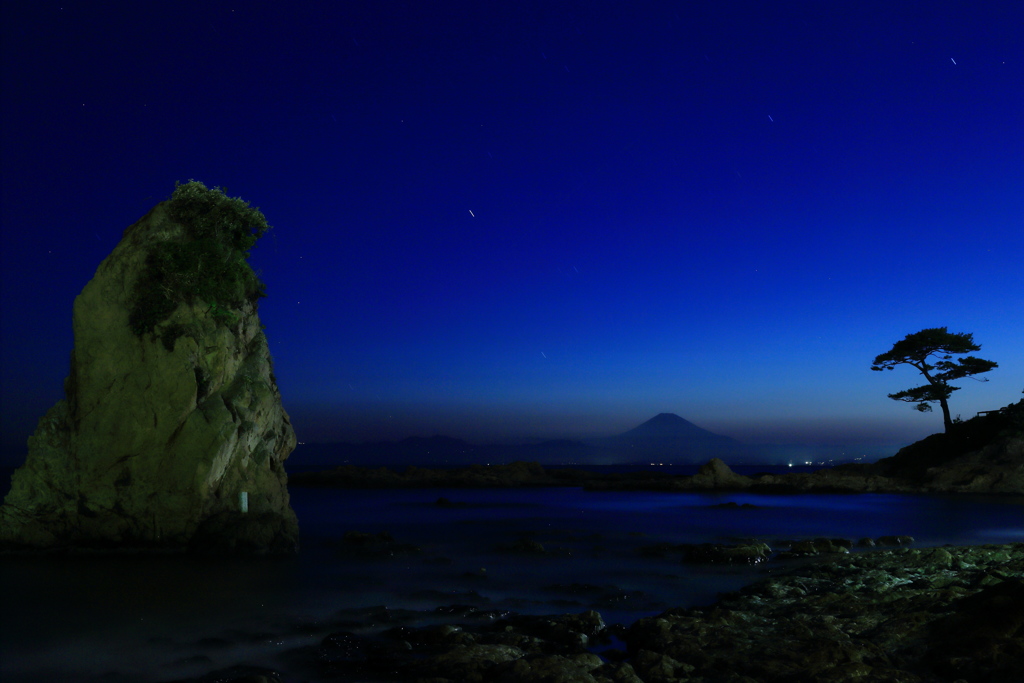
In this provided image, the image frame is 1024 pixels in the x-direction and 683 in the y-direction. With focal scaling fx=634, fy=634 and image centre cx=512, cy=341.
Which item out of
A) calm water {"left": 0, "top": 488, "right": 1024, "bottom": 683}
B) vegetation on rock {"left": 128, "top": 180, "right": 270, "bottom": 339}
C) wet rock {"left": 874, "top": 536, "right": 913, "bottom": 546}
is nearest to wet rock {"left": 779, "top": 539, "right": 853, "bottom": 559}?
wet rock {"left": 874, "top": 536, "right": 913, "bottom": 546}

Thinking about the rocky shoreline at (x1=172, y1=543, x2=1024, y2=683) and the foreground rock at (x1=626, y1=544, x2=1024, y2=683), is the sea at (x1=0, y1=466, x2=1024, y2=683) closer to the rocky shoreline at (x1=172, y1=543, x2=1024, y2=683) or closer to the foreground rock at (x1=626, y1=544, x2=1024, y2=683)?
the rocky shoreline at (x1=172, y1=543, x2=1024, y2=683)

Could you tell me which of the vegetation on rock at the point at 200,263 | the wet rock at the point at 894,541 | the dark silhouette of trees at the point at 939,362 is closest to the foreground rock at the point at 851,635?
the wet rock at the point at 894,541

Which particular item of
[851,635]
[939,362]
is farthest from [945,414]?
[851,635]

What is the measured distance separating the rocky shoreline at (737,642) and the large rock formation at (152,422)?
6.86m

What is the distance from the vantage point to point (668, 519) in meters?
30.0

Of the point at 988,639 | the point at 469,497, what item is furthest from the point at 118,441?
the point at 469,497

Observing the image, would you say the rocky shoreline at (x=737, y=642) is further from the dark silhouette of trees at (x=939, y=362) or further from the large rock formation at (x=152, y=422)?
the dark silhouette of trees at (x=939, y=362)

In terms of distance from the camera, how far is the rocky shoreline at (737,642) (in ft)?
21.8

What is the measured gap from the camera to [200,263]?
15539 millimetres

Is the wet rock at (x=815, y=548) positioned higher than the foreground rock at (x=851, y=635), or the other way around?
the foreground rock at (x=851, y=635)

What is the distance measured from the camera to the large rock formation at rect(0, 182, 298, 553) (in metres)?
15.1

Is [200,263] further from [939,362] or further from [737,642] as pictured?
[939,362]

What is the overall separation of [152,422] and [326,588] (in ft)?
19.5

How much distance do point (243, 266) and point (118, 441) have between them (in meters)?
5.19
